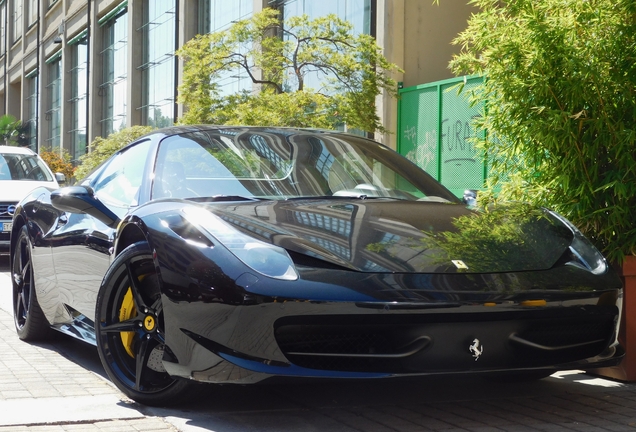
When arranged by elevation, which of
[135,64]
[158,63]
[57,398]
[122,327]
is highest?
[135,64]

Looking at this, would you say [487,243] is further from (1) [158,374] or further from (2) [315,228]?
(1) [158,374]

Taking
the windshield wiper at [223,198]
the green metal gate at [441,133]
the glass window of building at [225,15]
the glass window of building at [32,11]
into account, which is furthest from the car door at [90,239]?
the glass window of building at [32,11]

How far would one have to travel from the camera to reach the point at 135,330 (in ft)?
12.6

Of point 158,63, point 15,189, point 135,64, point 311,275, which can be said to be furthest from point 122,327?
point 135,64

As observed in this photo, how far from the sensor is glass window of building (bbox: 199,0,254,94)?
18812 millimetres

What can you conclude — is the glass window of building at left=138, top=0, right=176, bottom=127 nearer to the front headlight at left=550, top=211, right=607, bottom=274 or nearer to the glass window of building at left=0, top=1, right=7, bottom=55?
the front headlight at left=550, top=211, right=607, bottom=274

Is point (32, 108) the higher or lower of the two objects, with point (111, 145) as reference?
higher

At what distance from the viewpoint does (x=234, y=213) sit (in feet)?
12.1

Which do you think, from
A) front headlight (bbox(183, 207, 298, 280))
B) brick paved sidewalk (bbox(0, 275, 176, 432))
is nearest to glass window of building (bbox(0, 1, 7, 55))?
brick paved sidewalk (bbox(0, 275, 176, 432))

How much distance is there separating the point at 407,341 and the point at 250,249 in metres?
0.66

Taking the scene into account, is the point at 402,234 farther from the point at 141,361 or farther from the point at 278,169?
the point at 141,361

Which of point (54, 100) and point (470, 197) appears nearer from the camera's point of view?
point (470, 197)

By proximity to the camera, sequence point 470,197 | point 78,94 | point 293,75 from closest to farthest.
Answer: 1. point 470,197
2. point 293,75
3. point 78,94

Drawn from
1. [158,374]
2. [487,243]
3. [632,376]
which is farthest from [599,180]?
[158,374]
